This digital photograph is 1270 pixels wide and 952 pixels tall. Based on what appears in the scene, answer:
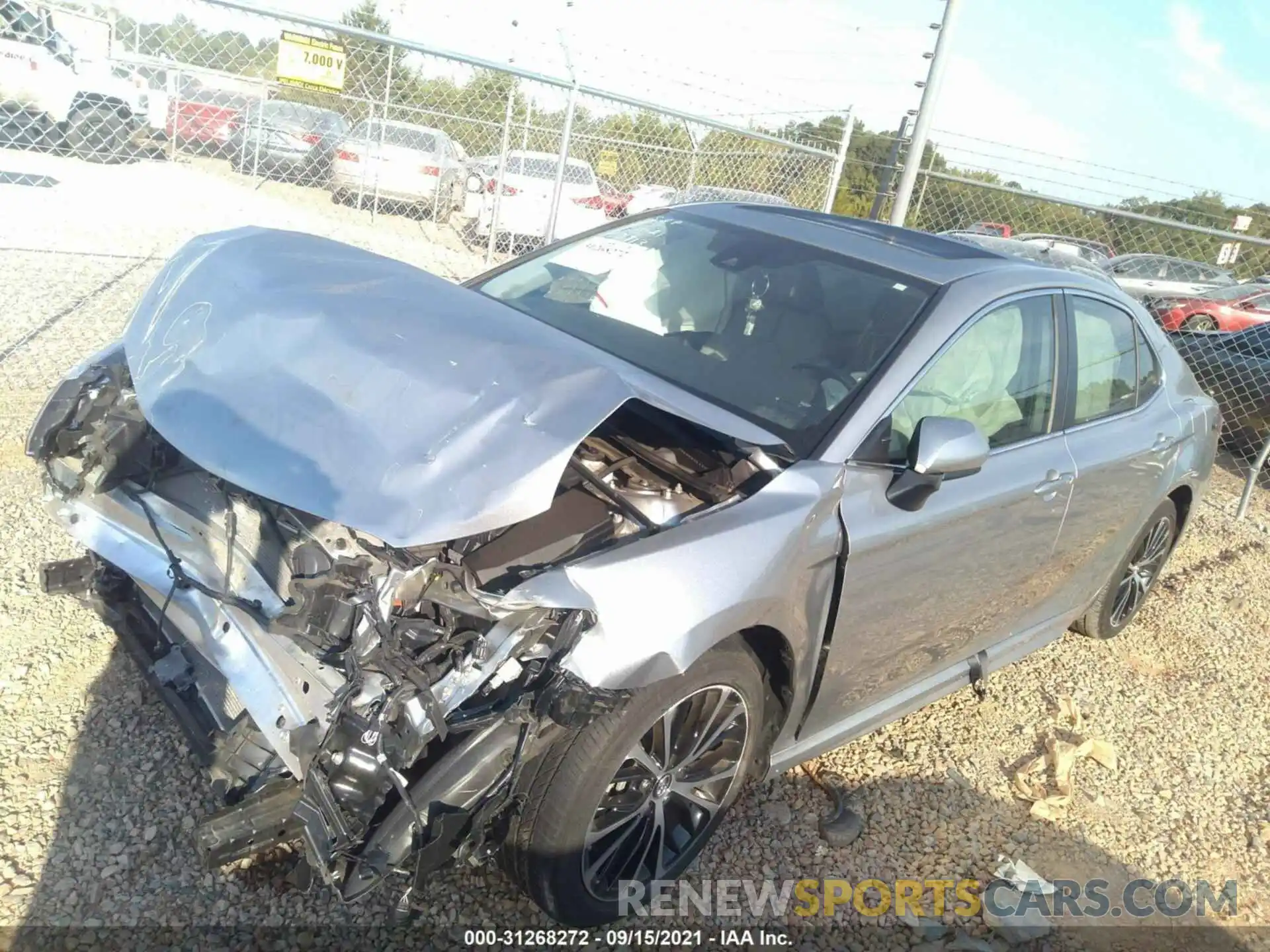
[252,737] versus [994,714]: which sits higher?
[252,737]

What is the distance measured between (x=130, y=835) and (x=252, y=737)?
0.61 m

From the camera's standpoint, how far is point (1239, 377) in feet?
30.2

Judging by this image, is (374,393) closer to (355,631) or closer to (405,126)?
(355,631)

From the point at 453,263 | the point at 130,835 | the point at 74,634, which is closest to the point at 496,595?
the point at 130,835

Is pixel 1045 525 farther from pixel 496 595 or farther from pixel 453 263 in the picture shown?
pixel 453 263

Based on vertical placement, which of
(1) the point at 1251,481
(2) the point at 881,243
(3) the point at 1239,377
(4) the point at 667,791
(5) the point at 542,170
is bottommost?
(1) the point at 1251,481

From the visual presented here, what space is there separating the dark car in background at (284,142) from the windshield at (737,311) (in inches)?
243

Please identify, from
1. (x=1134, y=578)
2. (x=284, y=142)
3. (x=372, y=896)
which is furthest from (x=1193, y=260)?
(x=372, y=896)

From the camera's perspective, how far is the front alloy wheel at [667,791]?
2.48m

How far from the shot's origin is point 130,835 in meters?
2.65

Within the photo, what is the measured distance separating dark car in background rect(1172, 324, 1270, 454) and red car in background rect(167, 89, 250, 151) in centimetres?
948

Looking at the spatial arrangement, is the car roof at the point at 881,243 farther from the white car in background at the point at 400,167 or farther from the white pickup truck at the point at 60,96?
the white car in background at the point at 400,167

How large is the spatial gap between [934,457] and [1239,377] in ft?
27.1

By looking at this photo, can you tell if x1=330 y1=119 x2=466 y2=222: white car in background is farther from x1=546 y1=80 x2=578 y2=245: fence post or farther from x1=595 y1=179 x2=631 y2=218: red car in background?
x1=546 y1=80 x2=578 y2=245: fence post
